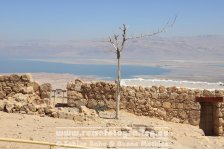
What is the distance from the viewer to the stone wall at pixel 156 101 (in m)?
18.0

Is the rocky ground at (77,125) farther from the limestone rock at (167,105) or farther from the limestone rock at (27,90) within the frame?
the limestone rock at (27,90)

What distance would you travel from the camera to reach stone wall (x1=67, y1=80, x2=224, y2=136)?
18047 millimetres

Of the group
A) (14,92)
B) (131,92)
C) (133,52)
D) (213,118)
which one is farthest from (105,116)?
(133,52)

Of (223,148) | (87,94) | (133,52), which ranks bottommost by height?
(223,148)

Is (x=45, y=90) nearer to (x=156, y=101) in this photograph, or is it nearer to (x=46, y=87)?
(x=46, y=87)

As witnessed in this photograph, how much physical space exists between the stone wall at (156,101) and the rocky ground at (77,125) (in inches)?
19.0

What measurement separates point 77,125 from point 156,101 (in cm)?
515

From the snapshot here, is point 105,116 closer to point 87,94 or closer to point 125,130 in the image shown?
point 87,94

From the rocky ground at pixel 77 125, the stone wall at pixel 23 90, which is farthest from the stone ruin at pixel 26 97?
the rocky ground at pixel 77 125

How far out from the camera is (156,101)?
18.1 metres

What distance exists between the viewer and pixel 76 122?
14.2 m

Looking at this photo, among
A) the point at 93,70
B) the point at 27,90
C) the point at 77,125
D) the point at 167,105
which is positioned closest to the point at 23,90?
the point at 27,90

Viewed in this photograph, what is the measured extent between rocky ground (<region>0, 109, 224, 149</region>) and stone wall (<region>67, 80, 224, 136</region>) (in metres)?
0.48

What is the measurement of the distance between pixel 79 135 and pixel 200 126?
26.4ft
